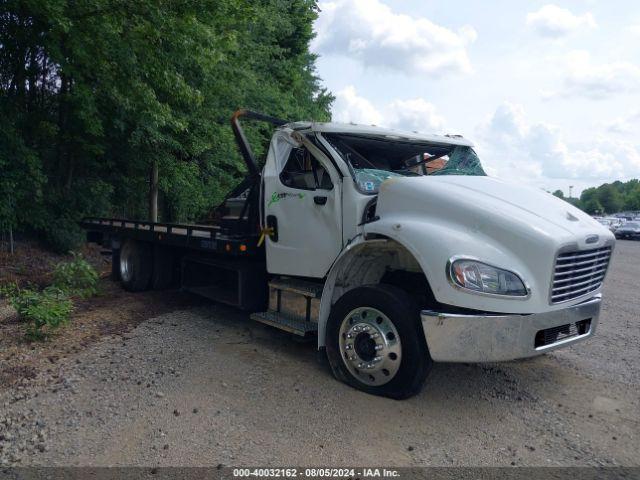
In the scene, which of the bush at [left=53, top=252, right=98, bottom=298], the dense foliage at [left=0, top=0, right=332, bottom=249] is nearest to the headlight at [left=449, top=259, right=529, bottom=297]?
the bush at [left=53, top=252, right=98, bottom=298]

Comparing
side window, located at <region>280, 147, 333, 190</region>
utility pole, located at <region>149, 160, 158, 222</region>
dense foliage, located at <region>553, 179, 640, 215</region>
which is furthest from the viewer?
dense foliage, located at <region>553, 179, 640, 215</region>

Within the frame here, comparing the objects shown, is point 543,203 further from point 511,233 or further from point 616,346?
point 616,346

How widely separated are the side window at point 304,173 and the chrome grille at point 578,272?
211 cm

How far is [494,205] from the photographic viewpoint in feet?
13.7

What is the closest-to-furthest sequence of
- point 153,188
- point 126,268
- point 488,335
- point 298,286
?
1. point 488,335
2. point 298,286
3. point 126,268
4. point 153,188

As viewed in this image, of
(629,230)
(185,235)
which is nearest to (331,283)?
(185,235)

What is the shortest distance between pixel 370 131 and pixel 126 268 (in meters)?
4.63

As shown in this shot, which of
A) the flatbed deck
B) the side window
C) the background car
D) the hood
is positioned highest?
the side window

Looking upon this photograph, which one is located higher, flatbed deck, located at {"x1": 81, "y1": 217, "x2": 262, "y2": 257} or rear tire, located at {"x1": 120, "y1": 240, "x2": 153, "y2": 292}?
flatbed deck, located at {"x1": 81, "y1": 217, "x2": 262, "y2": 257}

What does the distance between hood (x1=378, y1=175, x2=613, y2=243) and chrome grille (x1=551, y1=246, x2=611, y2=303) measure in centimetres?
14

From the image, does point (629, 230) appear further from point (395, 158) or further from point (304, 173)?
point (304, 173)

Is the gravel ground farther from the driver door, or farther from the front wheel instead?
the driver door

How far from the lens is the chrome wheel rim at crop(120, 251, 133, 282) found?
8078 millimetres

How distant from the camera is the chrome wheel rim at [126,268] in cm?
808
